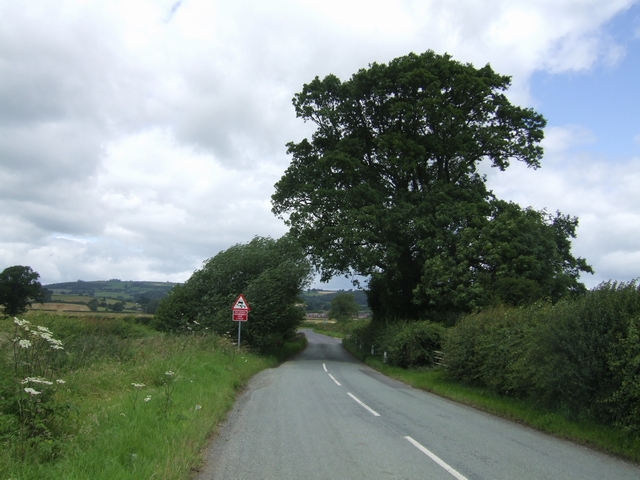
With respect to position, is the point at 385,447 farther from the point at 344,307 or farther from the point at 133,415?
the point at 344,307

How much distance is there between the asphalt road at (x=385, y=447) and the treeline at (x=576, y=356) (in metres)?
1.00

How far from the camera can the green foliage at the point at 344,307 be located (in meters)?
108

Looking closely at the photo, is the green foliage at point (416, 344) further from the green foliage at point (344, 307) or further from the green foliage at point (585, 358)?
the green foliage at point (344, 307)

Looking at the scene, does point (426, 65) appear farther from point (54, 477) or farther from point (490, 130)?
point (54, 477)

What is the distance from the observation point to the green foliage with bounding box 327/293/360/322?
10831 cm

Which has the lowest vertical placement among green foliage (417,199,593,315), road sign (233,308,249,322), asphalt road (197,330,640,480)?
asphalt road (197,330,640,480)

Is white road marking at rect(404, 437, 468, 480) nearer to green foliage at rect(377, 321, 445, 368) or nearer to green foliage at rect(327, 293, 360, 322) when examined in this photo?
green foliage at rect(377, 321, 445, 368)

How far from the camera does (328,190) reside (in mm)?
27625

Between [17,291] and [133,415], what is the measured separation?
21026 millimetres

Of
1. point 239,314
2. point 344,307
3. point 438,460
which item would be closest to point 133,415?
point 438,460

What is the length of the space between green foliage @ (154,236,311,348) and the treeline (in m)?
16.2

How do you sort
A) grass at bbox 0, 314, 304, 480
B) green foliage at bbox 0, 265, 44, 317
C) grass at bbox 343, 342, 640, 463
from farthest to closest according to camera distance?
green foliage at bbox 0, 265, 44, 317 → grass at bbox 343, 342, 640, 463 → grass at bbox 0, 314, 304, 480

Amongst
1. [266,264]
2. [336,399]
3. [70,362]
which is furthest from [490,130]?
[70,362]

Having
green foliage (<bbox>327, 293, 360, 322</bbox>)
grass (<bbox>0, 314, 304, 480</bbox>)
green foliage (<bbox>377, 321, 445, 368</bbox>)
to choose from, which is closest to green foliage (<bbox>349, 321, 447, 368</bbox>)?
green foliage (<bbox>377, 321, 445, 368</bbox>)
